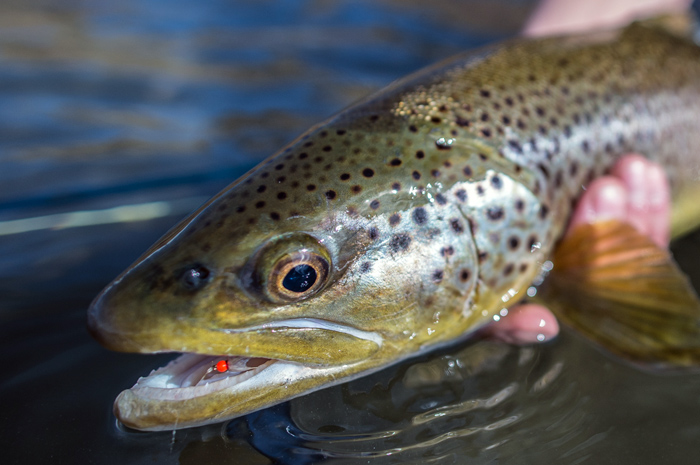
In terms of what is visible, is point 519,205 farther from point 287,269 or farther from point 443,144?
point 287,269

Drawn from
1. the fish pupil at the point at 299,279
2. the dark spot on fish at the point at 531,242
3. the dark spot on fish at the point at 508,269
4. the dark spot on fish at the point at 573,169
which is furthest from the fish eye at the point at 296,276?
the dark spot on fish at the point at 573,169

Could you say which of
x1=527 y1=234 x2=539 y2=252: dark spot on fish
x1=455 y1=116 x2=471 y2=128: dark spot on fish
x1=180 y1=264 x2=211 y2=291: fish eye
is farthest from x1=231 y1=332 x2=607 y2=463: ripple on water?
x1=455 y1=116 x2=471 y2=128: dark spot on fish

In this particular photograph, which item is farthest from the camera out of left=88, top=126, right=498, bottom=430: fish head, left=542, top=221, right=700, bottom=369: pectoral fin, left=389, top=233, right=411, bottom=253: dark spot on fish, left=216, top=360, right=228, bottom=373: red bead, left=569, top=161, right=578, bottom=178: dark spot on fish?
left=569, top=161, right=578, bottom=178: dark spot on fish

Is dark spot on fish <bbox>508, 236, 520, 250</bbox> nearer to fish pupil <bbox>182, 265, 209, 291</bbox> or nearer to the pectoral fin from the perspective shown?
the pectoral fin

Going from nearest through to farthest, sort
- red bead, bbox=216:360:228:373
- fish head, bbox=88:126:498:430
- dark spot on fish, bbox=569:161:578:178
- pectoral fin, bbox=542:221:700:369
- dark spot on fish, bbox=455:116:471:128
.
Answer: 1. fish head, bbox=88:126:498:430
2. red bead, bbox=216:360:228:373
3. pectoral fin, bbox=542:221:700:369
4. dark spot on fish, bbox=455:116:471:128
5. dark spot on fish, bbox=569:161:578:178

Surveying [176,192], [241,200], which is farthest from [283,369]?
[176,192]

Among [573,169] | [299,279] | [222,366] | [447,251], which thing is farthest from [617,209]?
[222,366]

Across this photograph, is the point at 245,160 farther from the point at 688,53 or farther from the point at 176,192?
the point at 688,53
